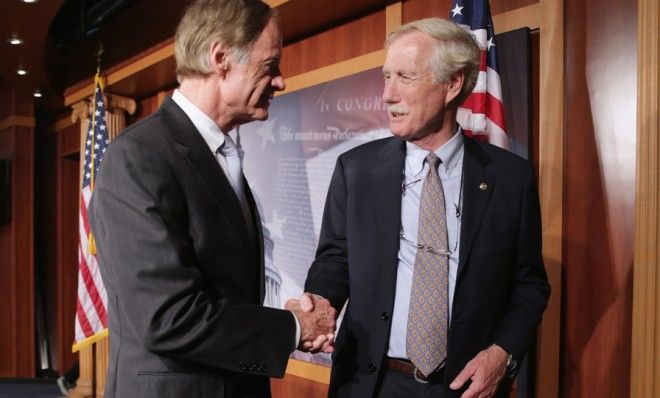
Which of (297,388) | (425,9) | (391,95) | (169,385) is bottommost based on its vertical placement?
(297,388)

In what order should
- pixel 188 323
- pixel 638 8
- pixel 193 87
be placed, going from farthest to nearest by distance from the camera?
pixel 638 8 < pixel 193 87 < pixel 188 323

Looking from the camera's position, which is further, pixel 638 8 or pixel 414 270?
pixel 638 8

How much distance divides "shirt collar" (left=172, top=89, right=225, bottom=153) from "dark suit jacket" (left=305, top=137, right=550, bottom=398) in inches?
21.2

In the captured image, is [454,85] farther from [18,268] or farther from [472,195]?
[18,268]

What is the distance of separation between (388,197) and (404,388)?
53cm

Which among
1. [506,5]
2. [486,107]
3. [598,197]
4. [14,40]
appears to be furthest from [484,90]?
[14,40]

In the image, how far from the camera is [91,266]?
4730mm

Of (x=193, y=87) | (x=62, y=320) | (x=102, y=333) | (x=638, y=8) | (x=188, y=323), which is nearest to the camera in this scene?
(x=188, y=323)

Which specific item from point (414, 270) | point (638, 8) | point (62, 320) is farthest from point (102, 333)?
point (638, 8)

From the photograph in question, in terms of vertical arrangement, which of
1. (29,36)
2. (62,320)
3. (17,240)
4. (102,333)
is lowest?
(62,320)

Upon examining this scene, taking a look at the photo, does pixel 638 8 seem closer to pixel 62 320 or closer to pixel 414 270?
pixel 414 270

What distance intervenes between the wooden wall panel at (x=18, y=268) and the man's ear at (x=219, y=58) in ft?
23.4

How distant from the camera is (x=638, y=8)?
2.12 m

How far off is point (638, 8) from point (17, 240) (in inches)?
293
